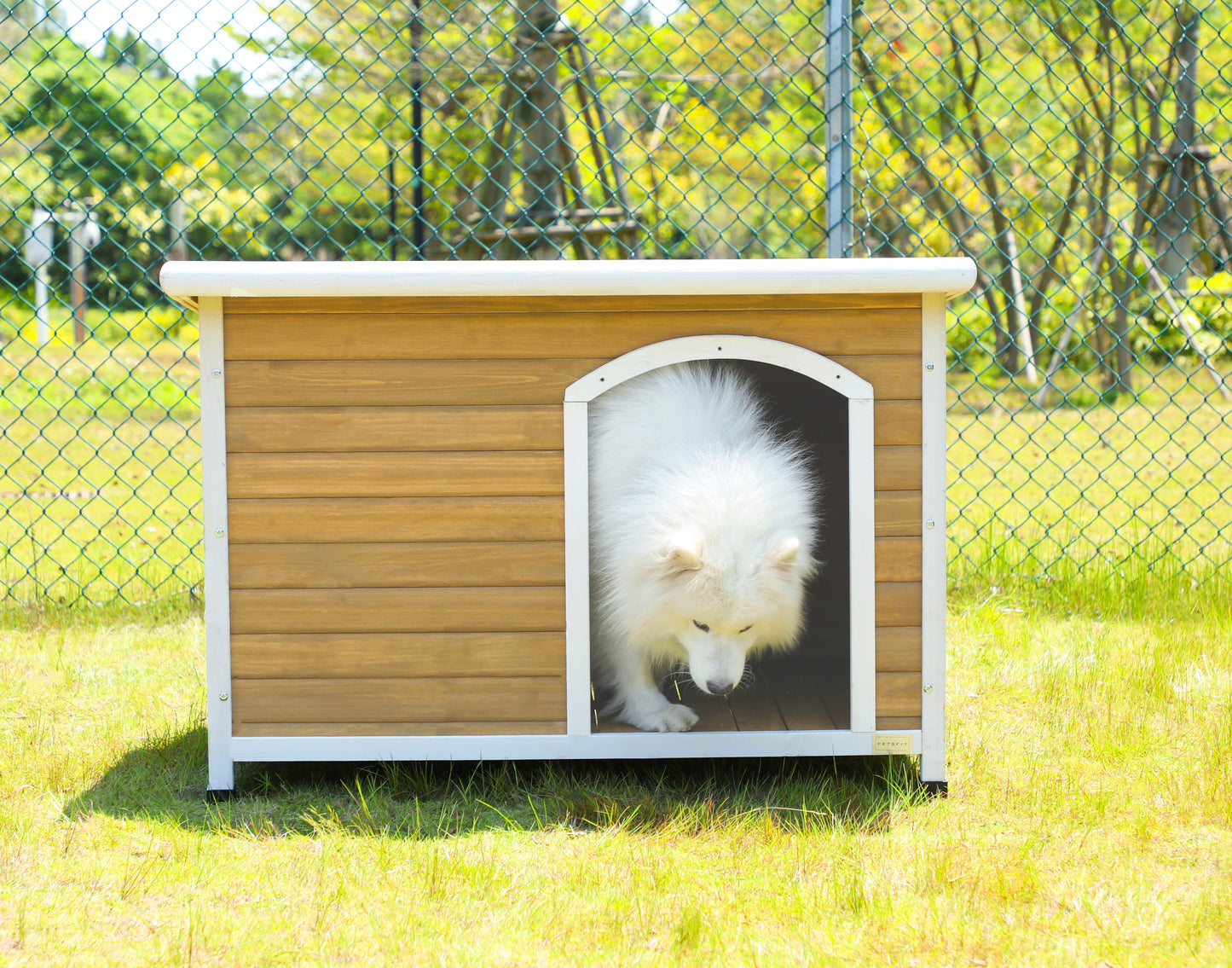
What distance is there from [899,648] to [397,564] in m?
1.17

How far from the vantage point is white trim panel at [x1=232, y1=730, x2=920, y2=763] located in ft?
7.93

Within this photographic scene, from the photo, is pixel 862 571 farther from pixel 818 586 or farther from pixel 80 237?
pixel 80 237

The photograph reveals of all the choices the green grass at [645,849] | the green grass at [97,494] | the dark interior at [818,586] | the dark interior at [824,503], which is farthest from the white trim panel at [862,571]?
the green grass at [97,494]

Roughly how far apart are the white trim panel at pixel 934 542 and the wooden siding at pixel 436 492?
0.09 feet

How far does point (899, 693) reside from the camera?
8.02 feet

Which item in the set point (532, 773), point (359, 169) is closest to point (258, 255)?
point (359, 169)

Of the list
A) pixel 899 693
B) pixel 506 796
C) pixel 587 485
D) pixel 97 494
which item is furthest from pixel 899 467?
pixel 97 494

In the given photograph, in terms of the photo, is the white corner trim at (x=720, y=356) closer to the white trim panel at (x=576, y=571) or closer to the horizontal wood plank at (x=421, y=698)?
the white trim panel at (x=576, y=571)

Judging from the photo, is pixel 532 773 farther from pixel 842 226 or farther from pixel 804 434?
pixel 842 226

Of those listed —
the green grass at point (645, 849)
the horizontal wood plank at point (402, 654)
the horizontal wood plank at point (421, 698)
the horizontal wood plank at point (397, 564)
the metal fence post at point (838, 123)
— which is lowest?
the green grass at point (645, 849)

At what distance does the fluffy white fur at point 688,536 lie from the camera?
2.42 meters

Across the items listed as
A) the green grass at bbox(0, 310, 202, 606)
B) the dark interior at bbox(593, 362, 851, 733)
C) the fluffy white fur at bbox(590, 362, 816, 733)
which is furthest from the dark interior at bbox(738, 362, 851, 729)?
the green grass at bbox(0, 310, 202, 606)

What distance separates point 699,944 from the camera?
1.81 metres

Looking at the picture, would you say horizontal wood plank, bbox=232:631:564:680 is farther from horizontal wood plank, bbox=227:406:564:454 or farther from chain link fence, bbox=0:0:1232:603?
chain link fence, bbox=0:0:1232:603
